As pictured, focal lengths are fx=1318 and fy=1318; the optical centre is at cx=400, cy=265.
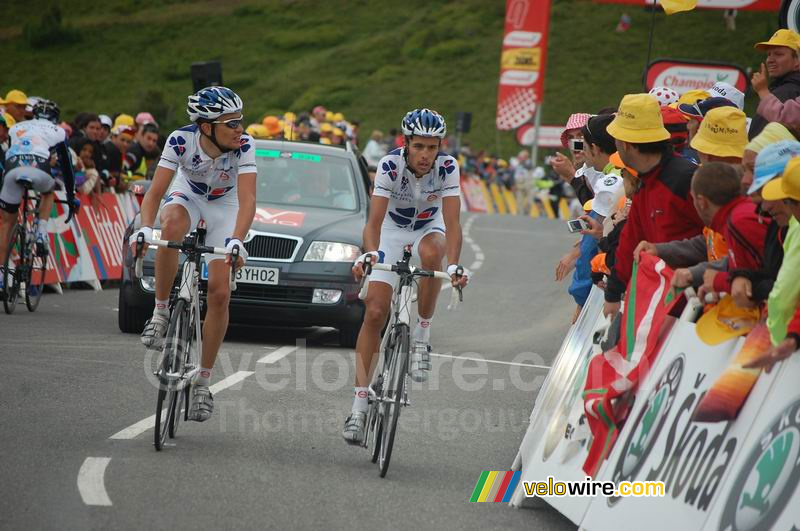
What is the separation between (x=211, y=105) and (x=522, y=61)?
45850 mm

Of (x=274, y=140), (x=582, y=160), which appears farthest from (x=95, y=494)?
(x=274, y=140)

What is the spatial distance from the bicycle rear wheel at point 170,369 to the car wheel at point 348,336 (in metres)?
4.74

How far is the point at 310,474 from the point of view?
7.38 m

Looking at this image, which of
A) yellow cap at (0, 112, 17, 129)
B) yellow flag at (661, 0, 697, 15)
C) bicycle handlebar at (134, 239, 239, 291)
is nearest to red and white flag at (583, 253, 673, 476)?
bicycle handlebar at (134, 239, 239, 291)

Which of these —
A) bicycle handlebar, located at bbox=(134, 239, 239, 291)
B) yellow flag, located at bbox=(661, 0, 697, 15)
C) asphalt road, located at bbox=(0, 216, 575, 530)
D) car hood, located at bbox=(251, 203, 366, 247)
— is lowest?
asphalt road, located at bbox=(0, 216, 575, 530)

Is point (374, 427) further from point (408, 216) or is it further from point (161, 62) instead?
point (161, 62)

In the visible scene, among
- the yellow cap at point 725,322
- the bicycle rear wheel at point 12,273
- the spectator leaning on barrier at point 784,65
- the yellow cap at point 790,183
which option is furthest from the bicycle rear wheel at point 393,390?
the bicycle rear wheel at point 12,273

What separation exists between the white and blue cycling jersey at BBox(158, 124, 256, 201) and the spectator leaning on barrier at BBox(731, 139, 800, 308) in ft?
12.6

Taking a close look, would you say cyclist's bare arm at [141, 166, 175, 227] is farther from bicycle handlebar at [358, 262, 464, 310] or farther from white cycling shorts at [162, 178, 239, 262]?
bicycle handlebar at [358, 262, 464, 310]

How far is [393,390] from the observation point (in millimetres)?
7766

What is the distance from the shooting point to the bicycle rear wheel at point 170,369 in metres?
7.78

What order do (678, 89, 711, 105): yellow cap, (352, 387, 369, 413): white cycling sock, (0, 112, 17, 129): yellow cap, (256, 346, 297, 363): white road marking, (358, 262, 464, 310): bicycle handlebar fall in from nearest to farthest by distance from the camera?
(358, 262, 464, 310): bicycle handlebar, (352, 387, 369, 413): white cycling sock, (678, 89, 711, 105): yellow cap, (256, 346, 297, 363): white road marking, (0, 112, 17, 129): yellow cap

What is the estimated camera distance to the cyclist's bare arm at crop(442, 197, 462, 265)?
827 cm

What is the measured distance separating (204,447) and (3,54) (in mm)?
120675
